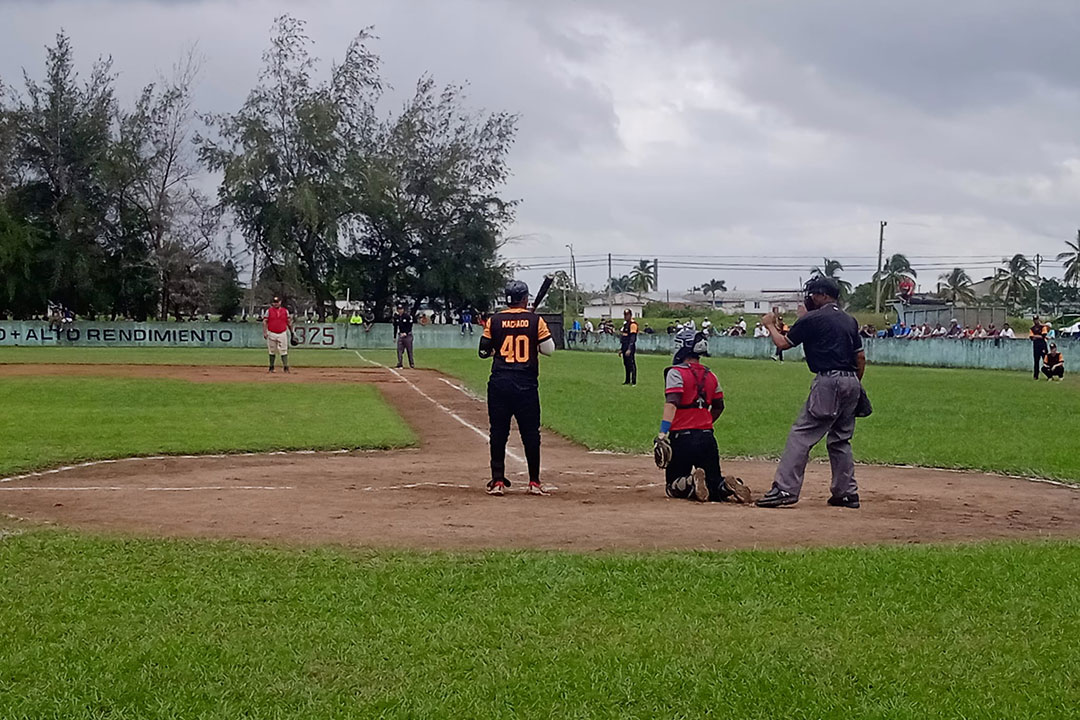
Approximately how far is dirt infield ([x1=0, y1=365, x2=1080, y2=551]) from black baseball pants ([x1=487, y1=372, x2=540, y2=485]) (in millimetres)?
338

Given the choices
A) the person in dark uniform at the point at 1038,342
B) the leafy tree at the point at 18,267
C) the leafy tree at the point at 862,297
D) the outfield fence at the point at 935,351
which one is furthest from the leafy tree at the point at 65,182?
the leafy tree at the point at 862,297

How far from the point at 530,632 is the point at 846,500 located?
5120 mm

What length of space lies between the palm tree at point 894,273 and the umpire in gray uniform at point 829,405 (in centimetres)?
9114

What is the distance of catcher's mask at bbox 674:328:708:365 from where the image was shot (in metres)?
10.0

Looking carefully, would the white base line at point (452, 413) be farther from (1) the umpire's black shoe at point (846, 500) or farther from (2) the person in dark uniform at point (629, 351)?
(2) the person in dark uniform at point (629, 351)

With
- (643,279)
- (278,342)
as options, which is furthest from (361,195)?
(643,279)

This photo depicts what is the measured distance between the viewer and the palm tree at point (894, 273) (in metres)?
102

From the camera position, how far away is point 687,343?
10047 mm

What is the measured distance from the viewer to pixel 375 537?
296 inches

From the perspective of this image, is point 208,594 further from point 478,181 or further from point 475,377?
point 478,181

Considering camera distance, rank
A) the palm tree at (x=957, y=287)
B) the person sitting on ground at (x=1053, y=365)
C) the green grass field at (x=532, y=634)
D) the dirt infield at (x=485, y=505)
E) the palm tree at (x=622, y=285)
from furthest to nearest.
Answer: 1. the palm tree at (x=622, y=285)
2. the palm tree at (x=957, y=287)
3. the person sitting on ground at (x=1053, y=365)
4. the dirt infield at (x=485, y=505)
5. the green grass field at (x=532, y=634)

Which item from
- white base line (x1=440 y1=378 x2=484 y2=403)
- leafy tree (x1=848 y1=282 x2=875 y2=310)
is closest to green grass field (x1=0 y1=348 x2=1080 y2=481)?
white base line (x1=440 y1=378 x2=484 y2=403)

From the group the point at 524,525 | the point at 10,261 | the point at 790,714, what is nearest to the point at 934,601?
the point at 790,714

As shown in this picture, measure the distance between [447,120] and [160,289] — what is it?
20943 mm
